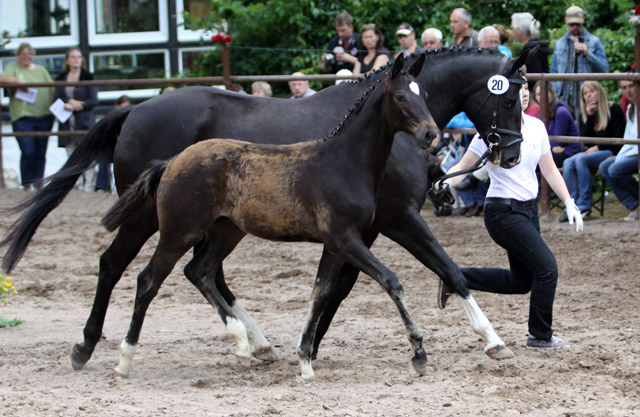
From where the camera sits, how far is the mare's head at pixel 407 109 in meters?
4.53

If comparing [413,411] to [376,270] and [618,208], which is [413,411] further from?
[618,208]

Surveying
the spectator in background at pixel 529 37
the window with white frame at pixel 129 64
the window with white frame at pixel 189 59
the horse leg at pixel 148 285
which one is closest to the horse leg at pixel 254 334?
the horse leg at pixel 148 285

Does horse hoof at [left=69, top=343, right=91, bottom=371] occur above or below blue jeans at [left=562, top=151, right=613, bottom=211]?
below

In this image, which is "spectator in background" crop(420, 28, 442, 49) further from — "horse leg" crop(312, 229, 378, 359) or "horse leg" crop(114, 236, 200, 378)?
"horse leg" crop(114, 236, 200, 378)

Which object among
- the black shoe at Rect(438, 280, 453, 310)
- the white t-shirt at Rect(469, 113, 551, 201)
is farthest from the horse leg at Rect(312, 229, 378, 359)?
the white t-shirt at Rect(469, 113, 551, 201)

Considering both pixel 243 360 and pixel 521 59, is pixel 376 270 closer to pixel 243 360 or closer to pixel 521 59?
pixel 243 360

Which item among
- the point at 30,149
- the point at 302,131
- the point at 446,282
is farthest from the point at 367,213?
the point at 30,149

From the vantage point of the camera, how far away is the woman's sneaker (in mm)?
5375

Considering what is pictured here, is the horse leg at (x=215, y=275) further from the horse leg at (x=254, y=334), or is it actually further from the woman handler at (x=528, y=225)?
the woman handler at (x=528, y=225)

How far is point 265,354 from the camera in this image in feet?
17.7

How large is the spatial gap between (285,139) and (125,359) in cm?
168

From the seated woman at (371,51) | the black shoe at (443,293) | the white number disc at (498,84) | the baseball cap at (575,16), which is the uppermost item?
the baseball cap at (575,16)

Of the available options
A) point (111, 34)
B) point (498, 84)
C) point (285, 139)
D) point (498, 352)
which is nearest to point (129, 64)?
point (111, 34)

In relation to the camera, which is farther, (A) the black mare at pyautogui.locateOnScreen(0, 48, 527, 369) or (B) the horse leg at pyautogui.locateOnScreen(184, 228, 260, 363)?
(A) the black mare at pyautogui.locateOnScreen(0, 48, 527, 369)
